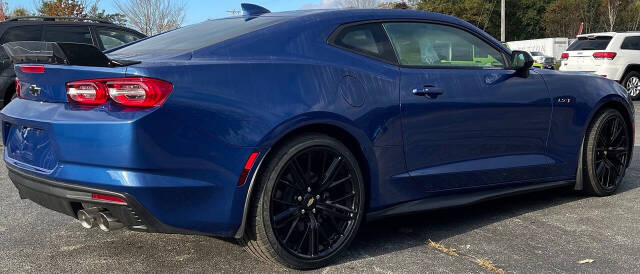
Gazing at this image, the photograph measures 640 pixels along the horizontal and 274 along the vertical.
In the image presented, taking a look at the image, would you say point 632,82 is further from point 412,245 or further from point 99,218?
point 99,218

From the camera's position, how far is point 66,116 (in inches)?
113

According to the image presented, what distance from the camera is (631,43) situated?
1483 centimetres

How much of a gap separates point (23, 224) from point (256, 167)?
2050mm

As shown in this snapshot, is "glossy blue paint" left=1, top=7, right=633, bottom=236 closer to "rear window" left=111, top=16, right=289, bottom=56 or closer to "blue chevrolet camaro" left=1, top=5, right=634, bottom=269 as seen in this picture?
"blue chevrolet camaro" left=1, top=5, right=634, bottom=269

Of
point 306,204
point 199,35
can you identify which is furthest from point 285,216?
point 199,35

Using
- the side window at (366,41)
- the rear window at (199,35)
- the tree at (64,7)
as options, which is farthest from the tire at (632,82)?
the tree at (64,7)

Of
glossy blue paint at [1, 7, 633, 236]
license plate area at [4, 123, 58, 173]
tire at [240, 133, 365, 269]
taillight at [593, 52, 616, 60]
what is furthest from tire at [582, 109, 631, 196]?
taillight at [593, 52, 616, 60]

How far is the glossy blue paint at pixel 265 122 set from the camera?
2.78 meters

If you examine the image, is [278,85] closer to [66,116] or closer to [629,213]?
[66,116]

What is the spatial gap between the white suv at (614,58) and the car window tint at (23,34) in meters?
11.7

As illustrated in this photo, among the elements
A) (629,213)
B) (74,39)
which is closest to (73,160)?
(629,213)

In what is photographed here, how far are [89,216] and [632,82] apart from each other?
1482 centimetres

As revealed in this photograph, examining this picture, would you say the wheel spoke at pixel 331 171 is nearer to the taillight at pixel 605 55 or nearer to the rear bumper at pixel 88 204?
the rear bumper at pixel 88 204

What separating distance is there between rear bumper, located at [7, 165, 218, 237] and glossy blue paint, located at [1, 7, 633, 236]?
0.03 metres
